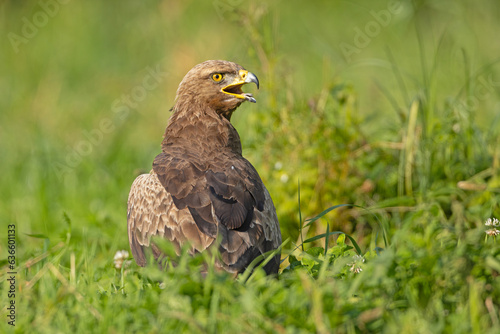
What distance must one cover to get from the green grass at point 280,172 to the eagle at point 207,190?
0.24 metres

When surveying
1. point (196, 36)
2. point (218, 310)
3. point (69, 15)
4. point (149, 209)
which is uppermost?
point (69, 15)

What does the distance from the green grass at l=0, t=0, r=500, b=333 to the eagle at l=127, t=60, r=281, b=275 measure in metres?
0.24

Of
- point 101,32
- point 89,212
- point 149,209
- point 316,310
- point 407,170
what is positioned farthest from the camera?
point 101,32

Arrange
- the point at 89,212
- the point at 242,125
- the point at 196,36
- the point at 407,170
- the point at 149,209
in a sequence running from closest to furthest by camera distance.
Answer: the point at 149,209 → the point at 407,170 → the point at 89,212 → the point at 242,125 → the point at 196,36

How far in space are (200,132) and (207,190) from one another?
63 centimetres

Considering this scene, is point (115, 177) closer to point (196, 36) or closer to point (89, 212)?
point (89, 212)

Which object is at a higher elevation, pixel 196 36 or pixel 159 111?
pixel 196 36

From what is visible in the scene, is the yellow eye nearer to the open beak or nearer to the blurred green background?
the open beak

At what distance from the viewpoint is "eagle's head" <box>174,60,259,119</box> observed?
4469 mm

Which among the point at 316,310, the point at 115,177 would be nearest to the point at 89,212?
the point at 115,177

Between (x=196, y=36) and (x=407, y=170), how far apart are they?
6.90m

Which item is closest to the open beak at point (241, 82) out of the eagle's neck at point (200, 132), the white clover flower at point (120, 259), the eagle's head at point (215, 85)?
the eagle's head at point (215, 85)

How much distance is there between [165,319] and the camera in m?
2.86

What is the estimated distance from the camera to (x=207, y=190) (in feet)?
12.6
